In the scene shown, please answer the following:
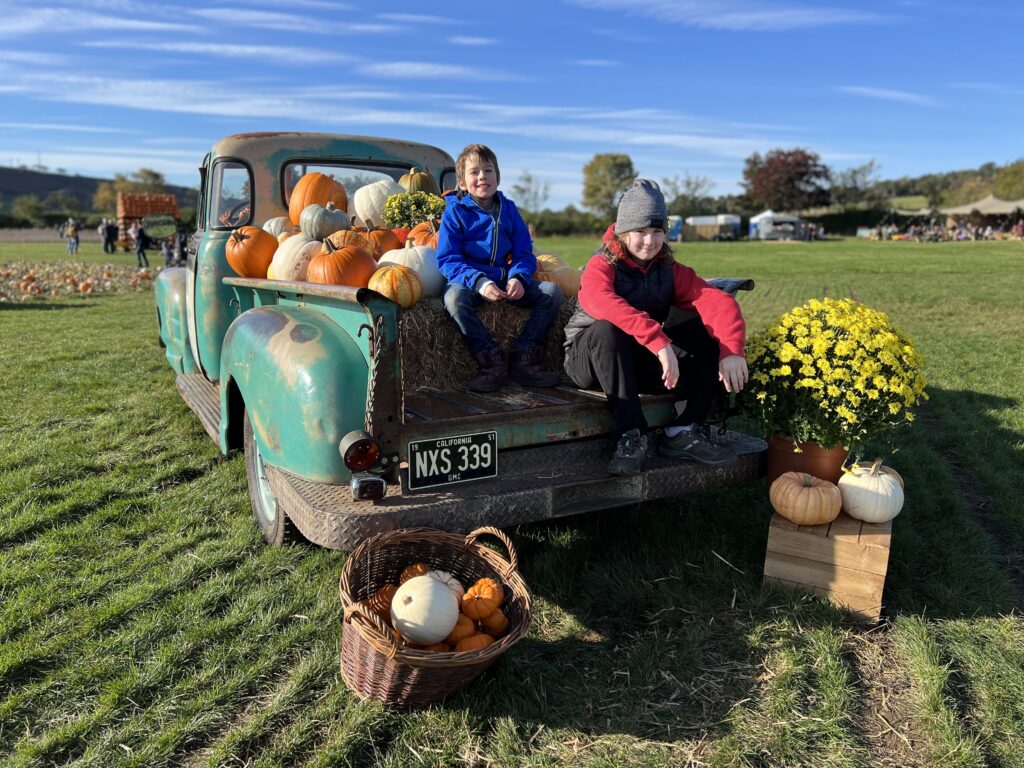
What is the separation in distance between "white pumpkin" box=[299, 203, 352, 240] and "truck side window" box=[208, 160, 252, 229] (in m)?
0.91

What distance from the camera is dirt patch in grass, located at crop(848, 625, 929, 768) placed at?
8.25 ft

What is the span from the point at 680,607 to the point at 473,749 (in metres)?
1.27

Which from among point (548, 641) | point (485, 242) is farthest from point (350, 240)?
point (548, 641)

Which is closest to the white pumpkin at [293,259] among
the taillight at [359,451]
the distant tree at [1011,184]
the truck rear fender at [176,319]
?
the taillight at [359,451]

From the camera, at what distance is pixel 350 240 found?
14.5ft

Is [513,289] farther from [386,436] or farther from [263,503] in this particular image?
[263,503]

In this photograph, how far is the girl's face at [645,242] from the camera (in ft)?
12.1

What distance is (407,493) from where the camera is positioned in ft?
9.71

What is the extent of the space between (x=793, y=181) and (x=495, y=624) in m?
95.4

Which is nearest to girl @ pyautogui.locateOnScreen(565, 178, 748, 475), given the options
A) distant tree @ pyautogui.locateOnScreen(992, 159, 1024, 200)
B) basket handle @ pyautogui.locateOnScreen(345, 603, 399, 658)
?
basket handle @ pyautogui.locateOnScreen(345, 603, 399, 658)

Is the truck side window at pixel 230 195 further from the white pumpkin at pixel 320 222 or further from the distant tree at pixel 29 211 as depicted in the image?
the distant tree at pixel 29 211

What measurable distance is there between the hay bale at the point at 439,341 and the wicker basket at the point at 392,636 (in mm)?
896

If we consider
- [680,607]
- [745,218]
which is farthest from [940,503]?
[745,218]

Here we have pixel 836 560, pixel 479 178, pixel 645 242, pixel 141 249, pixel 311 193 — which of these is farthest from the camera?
pixel 141 249
